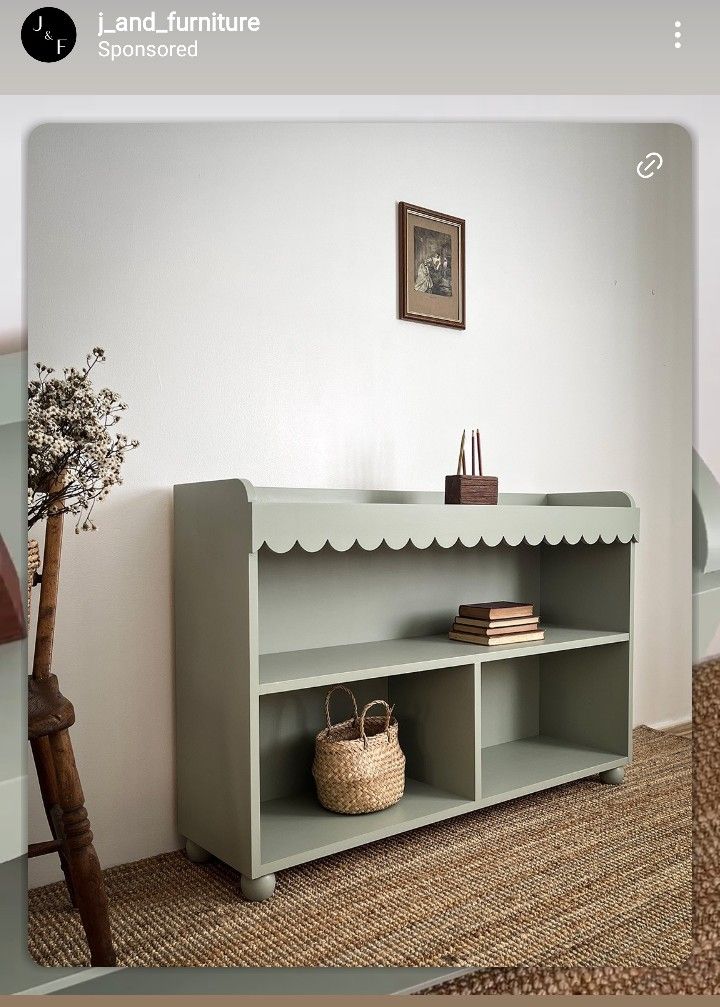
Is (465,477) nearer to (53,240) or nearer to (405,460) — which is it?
(405,460)

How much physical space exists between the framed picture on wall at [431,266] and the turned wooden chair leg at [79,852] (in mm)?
1099

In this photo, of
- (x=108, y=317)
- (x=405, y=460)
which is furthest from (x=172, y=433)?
(x=405, y=460)

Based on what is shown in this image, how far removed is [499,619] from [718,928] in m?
0.62

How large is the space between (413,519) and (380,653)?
28cm

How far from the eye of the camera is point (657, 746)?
1908 millimetres

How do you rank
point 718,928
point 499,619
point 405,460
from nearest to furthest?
1. point 718,928
2. point 499,619
3. point 405,460

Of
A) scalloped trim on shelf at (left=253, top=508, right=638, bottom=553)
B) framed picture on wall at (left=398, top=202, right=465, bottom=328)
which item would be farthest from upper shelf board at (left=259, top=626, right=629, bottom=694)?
framed picture on wall at (left=398, top=202, right=465, bottom=328)

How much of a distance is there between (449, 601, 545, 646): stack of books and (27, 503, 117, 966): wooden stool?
0.81m

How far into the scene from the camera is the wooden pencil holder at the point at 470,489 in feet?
4.99

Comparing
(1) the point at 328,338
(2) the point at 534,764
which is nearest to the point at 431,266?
(1) the point at 328,338

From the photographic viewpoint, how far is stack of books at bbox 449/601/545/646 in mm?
1509

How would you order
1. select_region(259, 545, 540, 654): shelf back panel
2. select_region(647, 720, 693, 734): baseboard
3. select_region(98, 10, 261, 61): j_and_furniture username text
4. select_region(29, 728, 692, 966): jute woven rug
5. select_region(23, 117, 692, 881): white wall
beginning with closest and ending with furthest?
select_region(98, 10, 261, 61): j_and_furniture username text < select_region(29, 728, 692, 966): jute woven rug < select_region(23, 117, 692, 881): white wall < select_region(259, 545, 540, 654): shelf back panel < select_region(647, 720, 693, 734): baseboard

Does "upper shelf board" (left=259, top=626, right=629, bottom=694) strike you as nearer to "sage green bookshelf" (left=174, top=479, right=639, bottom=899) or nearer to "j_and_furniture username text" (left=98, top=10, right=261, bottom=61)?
"sage green bookshelf" (left=174, top=479, right=639, bottom=899)

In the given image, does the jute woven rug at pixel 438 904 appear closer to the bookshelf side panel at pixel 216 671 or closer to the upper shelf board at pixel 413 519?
the bookshelf side panel at pixel 216 671
